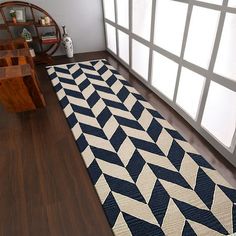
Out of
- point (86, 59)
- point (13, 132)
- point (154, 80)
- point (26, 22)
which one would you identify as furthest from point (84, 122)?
point (26, 22)

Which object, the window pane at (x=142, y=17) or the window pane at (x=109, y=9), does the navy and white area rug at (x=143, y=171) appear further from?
the window pane at (x=109, y=9)

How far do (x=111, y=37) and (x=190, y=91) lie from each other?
2315 mm

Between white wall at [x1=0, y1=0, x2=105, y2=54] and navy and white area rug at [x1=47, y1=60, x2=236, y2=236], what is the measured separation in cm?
169

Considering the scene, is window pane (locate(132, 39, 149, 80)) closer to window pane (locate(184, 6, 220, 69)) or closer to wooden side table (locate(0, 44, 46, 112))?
window pane (locate(184, 6, 220, 69))

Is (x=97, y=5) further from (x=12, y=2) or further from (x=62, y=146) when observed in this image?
(x=62, y=146)

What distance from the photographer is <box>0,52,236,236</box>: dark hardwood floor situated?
4.98 ft

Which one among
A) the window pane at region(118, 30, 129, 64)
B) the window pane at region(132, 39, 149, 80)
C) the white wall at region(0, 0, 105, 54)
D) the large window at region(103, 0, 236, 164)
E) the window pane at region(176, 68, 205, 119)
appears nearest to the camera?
the large window at region(103, 0, 236, 164)

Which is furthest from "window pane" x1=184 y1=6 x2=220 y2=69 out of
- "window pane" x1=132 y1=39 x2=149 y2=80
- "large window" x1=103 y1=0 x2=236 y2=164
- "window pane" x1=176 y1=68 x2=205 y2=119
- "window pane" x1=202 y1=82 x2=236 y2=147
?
"window pane" x1=132 y1=39 x2=149 y2=80

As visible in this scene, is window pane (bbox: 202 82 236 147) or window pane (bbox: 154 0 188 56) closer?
window pane (bbox: 202 82 236 147)

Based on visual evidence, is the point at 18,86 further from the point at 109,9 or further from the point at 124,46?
the point at 109,9

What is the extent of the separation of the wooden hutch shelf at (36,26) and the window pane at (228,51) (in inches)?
111

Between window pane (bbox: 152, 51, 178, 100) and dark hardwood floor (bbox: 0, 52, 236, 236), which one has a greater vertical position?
window pane (bbox: 152, 51, 178, 100)

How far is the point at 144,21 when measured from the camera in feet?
8.87

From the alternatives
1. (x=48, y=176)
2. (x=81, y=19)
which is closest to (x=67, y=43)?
(x=81, y=19)
